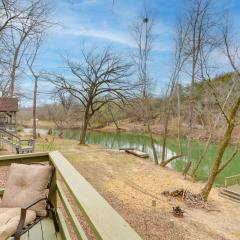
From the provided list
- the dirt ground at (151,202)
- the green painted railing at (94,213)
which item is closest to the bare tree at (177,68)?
the dirt ground at (151,202)

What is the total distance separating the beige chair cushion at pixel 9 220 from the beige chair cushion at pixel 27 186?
0.11 metres

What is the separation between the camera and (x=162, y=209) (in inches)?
368

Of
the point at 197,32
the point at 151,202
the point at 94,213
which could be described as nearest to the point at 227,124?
the point at 151,202

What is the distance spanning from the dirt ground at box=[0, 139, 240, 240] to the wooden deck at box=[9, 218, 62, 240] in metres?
4.32

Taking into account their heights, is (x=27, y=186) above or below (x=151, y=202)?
above

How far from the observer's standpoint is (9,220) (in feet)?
7.98

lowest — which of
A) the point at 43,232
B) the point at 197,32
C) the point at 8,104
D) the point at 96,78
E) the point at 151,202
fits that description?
the point at 151,202

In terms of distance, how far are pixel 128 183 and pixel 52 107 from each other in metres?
30.4

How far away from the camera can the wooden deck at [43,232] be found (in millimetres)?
2484

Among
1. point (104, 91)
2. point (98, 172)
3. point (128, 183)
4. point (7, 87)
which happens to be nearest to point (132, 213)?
point (128, 183)

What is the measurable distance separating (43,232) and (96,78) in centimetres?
1884

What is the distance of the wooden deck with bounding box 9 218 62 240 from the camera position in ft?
8.15

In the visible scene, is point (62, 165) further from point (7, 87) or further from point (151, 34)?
point (7, 87)

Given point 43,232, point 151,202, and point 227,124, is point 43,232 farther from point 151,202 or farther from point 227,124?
point 227,124
